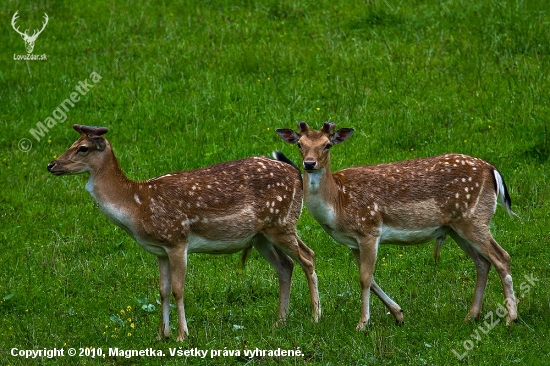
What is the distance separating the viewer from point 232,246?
10250mm

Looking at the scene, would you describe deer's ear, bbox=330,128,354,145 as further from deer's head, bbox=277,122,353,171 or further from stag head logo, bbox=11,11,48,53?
stag head logo, bbox=11,11,48,53

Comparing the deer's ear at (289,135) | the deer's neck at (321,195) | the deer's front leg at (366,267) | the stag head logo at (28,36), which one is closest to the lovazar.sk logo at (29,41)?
the stag head logo at (28,36)

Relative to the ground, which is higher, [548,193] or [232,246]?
[232,246]

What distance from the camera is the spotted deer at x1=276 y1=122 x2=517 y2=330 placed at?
10.0 meters

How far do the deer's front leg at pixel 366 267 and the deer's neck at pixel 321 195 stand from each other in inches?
14.9

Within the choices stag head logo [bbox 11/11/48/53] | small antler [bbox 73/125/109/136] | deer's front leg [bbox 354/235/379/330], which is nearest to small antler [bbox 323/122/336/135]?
deer's front leg [bbox 354/235/379/330]

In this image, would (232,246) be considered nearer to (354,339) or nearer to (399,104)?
(354,339)

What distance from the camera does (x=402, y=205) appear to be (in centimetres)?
1022

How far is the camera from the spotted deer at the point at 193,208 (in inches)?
391

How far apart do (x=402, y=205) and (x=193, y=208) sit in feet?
6.69

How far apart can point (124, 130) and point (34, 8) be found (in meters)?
4.09

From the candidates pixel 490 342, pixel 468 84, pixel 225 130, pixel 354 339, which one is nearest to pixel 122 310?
pixel 354 339

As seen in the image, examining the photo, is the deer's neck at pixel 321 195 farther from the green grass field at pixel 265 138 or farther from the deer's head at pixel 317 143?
the green grass field at pixel 265 138

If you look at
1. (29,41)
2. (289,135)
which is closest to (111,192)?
(289,135)
